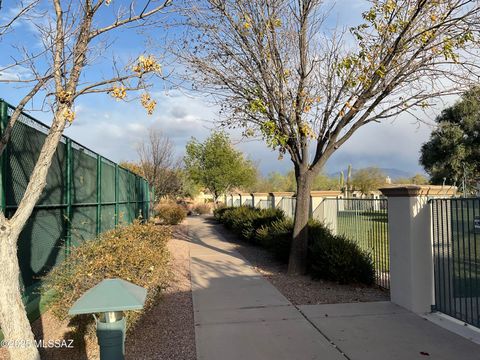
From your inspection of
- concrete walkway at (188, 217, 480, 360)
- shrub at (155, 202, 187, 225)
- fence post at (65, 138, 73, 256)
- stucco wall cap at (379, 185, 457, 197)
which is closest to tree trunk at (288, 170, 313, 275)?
concrete walkway at (188, 217, 480, 360)

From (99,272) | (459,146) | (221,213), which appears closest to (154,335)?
(99,272)

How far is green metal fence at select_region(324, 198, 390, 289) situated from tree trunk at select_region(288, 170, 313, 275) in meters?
1.00

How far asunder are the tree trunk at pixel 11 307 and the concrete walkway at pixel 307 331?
1.96m

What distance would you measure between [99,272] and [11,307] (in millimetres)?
1650

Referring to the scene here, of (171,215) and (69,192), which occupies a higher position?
(69,192)

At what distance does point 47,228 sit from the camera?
6840mm

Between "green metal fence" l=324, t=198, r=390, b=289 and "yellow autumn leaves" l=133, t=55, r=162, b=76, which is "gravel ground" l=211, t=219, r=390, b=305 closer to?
"green metal fence" l=324, t=198, r=390, b=289

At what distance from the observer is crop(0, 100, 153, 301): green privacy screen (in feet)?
18.5

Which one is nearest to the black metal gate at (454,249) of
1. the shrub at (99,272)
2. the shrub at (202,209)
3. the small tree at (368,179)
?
the shrub at (99,272)

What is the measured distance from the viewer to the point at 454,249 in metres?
6.08

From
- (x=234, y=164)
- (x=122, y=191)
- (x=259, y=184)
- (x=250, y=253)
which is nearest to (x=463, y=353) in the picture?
(x=250, y=253)

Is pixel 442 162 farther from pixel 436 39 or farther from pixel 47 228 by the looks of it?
pixel 47 228

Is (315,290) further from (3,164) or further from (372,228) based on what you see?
(3,164)

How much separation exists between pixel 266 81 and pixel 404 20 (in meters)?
2.91
